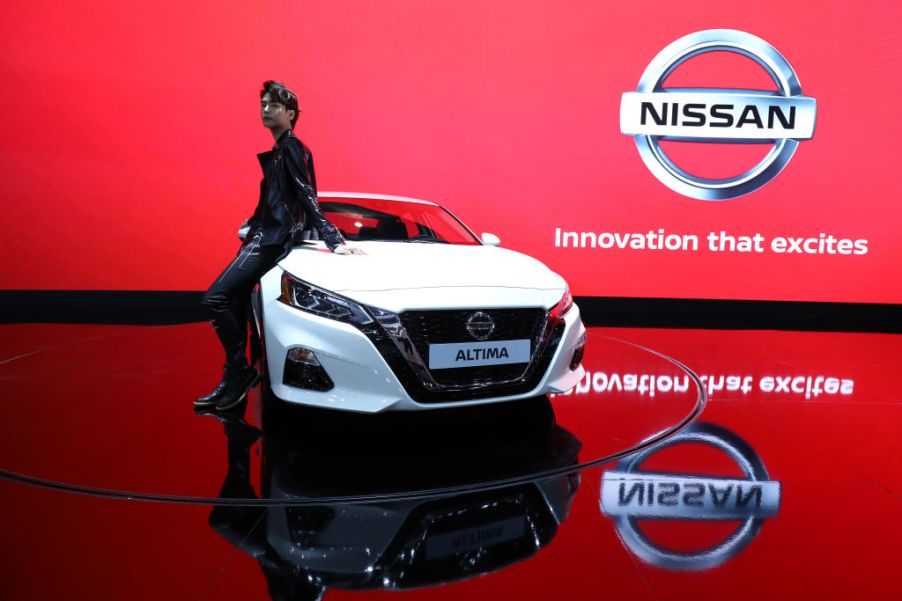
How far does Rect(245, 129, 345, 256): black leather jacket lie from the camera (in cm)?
250

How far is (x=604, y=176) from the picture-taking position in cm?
593

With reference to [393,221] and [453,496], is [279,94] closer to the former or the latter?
[393,221]

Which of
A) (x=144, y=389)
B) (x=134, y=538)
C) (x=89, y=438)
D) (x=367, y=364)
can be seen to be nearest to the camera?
(x=134, y=538)

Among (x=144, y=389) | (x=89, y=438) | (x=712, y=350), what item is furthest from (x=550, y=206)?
(x=89, y=438)

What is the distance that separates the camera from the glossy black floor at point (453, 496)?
142cm

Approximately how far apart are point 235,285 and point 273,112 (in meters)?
0.80

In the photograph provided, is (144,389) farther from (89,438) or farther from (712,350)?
(712,350)

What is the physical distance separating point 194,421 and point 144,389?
72 centimetres

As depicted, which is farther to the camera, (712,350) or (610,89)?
(610,89)

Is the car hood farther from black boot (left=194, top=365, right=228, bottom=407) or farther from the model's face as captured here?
black boot (left=194, top=365, right=228, bottom=407)

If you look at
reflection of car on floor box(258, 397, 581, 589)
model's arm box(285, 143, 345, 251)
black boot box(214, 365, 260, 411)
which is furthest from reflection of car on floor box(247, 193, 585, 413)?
black boot box(214, 365, 260, 411)

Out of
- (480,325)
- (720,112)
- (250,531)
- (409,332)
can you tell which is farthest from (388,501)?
(720,112)

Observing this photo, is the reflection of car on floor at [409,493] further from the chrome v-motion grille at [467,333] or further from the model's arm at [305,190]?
the model's arm at [305,190]

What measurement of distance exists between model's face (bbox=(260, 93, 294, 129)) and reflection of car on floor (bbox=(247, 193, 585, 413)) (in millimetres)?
621
